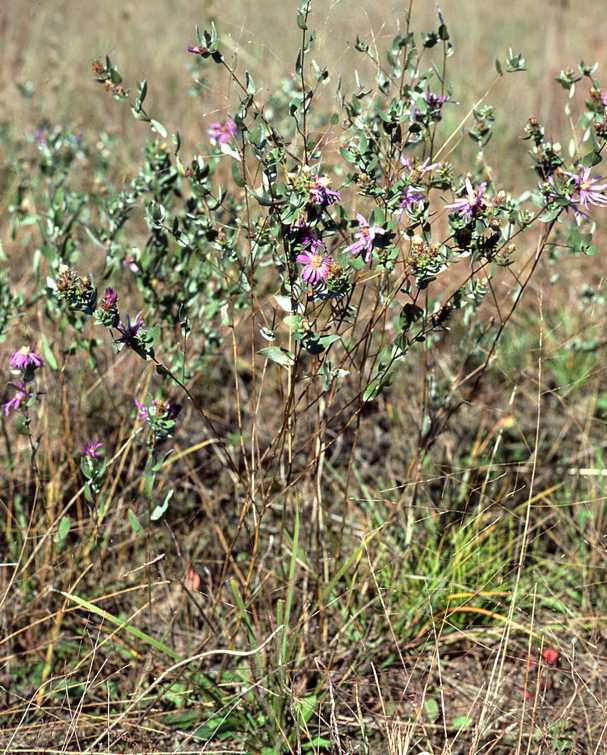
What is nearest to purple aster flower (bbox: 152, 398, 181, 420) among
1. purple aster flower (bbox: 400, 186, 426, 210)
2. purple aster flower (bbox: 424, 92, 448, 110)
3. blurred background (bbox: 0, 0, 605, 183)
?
purple aster flower (bbox: 400, 186, 426, 210)

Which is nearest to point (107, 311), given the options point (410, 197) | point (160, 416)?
point (160, 416)

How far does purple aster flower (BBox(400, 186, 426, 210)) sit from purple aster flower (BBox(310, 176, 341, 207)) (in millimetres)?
146

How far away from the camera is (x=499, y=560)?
73.8 inches

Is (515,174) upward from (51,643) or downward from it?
upward

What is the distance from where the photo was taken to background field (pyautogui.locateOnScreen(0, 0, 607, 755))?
1594 millimetres

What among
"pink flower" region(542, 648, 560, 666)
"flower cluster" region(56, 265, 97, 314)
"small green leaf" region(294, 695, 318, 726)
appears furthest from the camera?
"pink flower" region(542, 648, 560, 666)

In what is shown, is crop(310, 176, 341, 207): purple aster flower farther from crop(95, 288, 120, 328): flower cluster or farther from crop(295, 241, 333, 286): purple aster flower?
crop(95, 288, 120, 328): flower cluster

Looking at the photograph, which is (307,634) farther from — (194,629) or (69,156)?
(69,156)

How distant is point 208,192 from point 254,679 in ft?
3.14

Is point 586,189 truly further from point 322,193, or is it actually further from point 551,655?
point 551,655

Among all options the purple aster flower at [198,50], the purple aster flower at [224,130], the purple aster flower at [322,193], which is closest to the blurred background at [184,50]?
the purple aster flower at [224,130]

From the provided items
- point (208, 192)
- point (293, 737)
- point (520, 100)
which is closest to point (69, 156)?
point (208, 192)

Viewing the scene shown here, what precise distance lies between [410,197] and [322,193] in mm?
207

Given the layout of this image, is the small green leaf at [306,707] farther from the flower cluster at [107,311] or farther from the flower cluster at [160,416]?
the flower cluster at [107,311]
